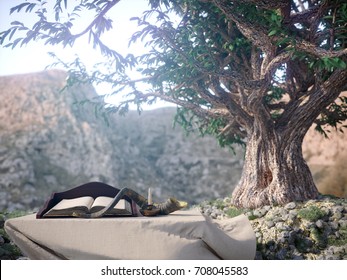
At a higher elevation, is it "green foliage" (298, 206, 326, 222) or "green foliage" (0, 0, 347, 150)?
"green foliage" (0, 0, 347, 150)

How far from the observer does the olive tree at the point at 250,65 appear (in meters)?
5.59

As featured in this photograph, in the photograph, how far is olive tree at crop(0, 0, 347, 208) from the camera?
5.59 metres

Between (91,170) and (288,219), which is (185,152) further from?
(288,219)

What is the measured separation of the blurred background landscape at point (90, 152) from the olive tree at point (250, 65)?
28.3ft

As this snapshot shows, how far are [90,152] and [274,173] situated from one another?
14.8 m

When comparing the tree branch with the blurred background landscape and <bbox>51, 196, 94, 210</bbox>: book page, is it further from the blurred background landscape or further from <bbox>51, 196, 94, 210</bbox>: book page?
the blurred background landscape

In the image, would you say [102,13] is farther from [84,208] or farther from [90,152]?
[90,152]

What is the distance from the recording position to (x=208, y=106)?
9359 mm

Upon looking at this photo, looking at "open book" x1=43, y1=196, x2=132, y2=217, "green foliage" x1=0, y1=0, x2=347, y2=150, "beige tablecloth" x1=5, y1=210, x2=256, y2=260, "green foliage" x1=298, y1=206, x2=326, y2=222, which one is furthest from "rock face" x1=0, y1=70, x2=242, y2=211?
"beige tablecloth" x1=5, y1=210, x2=256, y2=260

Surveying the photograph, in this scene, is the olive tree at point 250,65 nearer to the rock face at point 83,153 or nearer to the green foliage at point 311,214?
the green foliage at point 311,214

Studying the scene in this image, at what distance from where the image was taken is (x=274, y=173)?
24.8 feet

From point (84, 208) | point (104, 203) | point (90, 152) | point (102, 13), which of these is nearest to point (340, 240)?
point (104, 203)

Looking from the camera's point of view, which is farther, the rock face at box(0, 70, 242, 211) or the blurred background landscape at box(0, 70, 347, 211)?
the rock face at box(0, 70, 242, 211)
